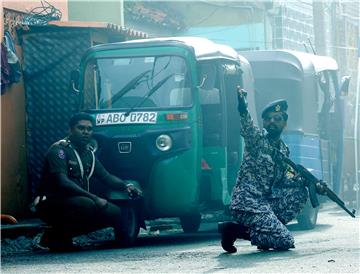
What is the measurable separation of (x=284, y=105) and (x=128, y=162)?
2.50 metres

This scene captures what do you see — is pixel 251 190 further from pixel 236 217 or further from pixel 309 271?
pixel 309 271

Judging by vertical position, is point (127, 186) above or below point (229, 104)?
below

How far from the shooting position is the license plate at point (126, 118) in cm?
1195

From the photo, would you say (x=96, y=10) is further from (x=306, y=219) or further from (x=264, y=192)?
(x=264, y=192)

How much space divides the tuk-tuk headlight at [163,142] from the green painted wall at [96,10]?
7.81 m

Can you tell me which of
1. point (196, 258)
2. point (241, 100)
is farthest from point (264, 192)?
point (196, 258)

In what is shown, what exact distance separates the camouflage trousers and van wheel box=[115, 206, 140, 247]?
2072mm

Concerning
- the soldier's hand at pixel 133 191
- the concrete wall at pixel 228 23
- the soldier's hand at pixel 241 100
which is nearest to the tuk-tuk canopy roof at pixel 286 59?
the soldier's hand at pixel 133 191

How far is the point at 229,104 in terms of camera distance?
1305 centimetres

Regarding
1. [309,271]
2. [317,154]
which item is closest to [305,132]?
[317,154]

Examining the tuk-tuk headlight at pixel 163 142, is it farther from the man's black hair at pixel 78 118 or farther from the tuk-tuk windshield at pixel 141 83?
the man's black hair at pixel 78 118

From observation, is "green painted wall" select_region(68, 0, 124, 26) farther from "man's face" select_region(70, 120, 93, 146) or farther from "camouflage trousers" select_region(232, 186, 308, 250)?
"camouflage trousers" select_region(232, 186, 308, 250)

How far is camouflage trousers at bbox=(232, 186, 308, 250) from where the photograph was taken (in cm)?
977

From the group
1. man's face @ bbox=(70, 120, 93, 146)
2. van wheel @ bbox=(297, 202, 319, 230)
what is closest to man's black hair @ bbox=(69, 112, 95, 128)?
man's face @ bbox=(70, 120, 93, 146)
